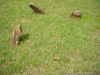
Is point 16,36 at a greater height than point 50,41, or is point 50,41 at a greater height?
point 16,36

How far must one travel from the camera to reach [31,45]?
12.0ft

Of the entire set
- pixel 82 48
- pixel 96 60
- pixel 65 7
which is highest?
pixel 65 7

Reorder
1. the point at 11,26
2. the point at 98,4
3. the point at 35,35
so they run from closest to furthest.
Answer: the point at 35,35 < the point at 11,26 < the point at 98,4

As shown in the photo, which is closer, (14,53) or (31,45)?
(14,53)

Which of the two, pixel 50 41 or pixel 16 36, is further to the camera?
pixel 50 41

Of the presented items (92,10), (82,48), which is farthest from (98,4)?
(82,48)

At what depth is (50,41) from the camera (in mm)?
3855

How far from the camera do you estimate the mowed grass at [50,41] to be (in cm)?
308

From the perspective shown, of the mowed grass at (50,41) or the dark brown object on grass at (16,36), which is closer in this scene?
the mowed grass at (50,41)

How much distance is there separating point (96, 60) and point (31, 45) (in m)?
1.63

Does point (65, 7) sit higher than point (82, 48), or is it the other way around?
point (65, 7)

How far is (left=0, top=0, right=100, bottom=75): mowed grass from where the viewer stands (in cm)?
308

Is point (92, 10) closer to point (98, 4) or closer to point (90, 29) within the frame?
point (98, 4)

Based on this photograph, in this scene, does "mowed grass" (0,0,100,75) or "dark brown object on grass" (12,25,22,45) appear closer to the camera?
"mowed grass" (0,0,100,75)
